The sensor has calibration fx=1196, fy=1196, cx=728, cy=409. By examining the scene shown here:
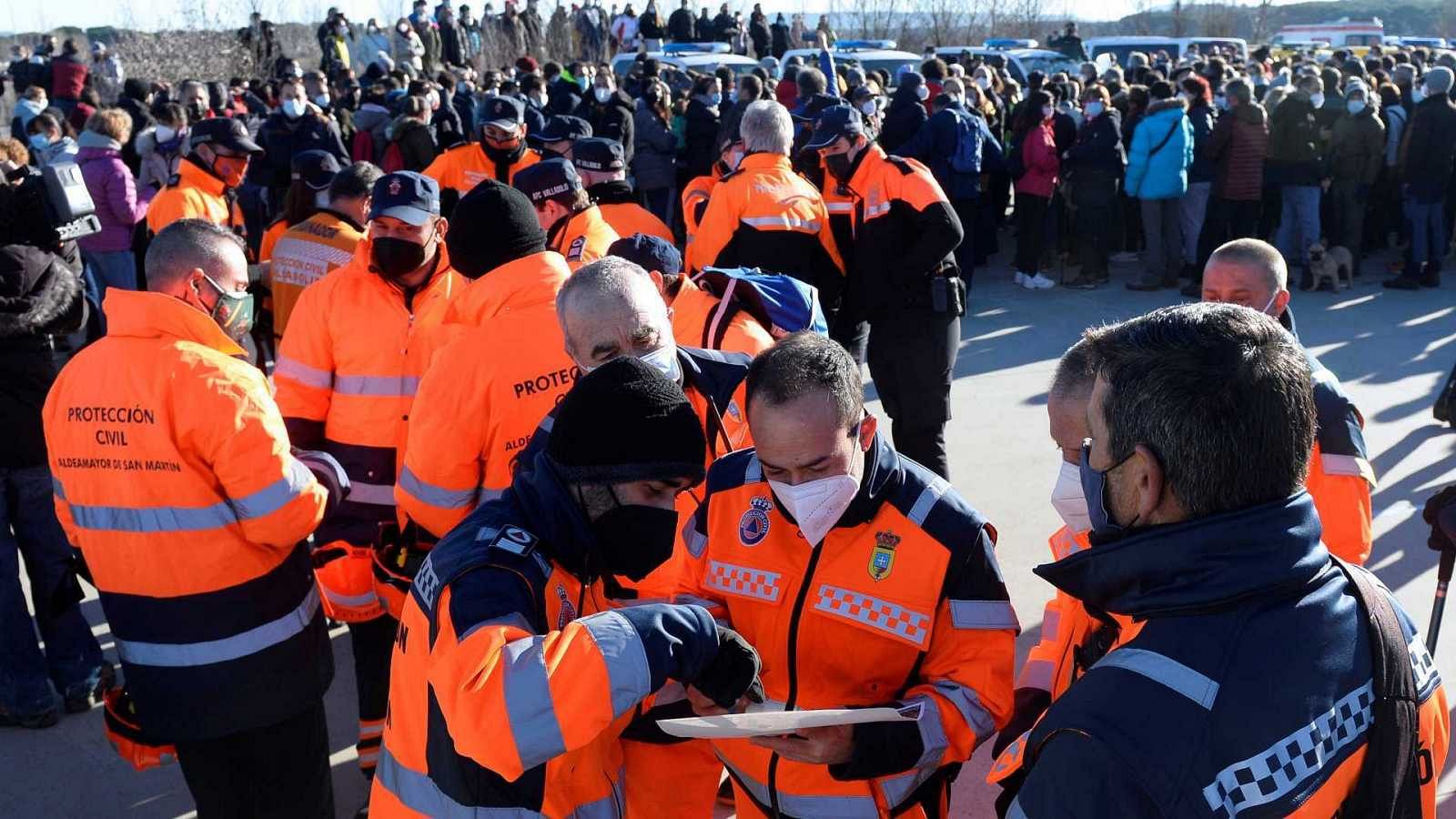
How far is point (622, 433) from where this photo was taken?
7.04 ft

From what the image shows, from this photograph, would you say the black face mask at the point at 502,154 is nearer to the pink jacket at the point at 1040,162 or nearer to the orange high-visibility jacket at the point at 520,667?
the pink jacket at the point at 1040,162

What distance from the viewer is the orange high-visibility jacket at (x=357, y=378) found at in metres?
4.14

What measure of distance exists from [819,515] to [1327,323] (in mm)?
9251

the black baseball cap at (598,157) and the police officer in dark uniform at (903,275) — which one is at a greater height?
the black baseball cap at (598,157)

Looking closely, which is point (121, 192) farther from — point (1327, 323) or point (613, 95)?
point (1327, 323)

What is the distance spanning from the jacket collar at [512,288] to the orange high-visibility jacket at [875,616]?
134cm

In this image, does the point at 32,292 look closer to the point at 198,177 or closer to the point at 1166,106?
the point at 198,177

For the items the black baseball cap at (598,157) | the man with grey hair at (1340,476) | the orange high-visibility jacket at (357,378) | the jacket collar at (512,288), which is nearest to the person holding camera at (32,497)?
the orange high-visibility jacket at (357,378)

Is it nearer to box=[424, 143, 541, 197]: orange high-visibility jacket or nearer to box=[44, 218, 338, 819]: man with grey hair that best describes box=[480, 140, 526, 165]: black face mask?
box=[424, 143, 541, 197]: orange high-visibility jacket

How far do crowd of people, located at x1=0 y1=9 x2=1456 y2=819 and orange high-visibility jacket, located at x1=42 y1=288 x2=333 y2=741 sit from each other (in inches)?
0.4

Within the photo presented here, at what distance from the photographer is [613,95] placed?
12828 mm

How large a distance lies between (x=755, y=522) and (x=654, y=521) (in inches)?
20.4

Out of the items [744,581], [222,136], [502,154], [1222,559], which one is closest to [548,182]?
[222,136]

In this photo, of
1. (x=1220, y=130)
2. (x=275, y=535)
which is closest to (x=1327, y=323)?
(x=1220, y=130)
